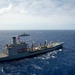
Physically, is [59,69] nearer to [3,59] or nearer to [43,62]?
[43,62]

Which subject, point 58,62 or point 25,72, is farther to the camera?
point 58,62

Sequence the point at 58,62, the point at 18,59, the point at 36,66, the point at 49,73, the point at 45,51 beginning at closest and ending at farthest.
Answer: the point at 49,73 < the point at 36,66 < the point at 58,62 < the point at 18,59 < the point at 45,51

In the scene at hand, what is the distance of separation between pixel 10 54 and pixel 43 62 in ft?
51.6

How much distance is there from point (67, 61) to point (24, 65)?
19805 millimetres

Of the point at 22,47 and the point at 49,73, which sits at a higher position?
the point at 22,47

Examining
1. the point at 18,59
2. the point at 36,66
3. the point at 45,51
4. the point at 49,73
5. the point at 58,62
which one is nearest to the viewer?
the point at 49,73

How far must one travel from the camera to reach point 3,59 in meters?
62.7

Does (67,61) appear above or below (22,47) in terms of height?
below

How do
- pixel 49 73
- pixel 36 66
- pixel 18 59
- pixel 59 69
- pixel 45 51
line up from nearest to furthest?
pixel 49 73 < pixel 59 69 < pixel 36 66 < pixel 18 59 < pixel 45 51

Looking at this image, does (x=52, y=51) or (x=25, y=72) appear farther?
(x=52, y=51)

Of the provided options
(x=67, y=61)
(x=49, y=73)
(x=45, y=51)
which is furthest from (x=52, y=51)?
(x=49, y=73)

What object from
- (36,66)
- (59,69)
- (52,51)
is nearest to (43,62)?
(36,66)

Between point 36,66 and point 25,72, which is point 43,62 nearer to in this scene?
point 36,66

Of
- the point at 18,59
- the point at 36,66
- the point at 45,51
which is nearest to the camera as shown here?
the point at 36,66
